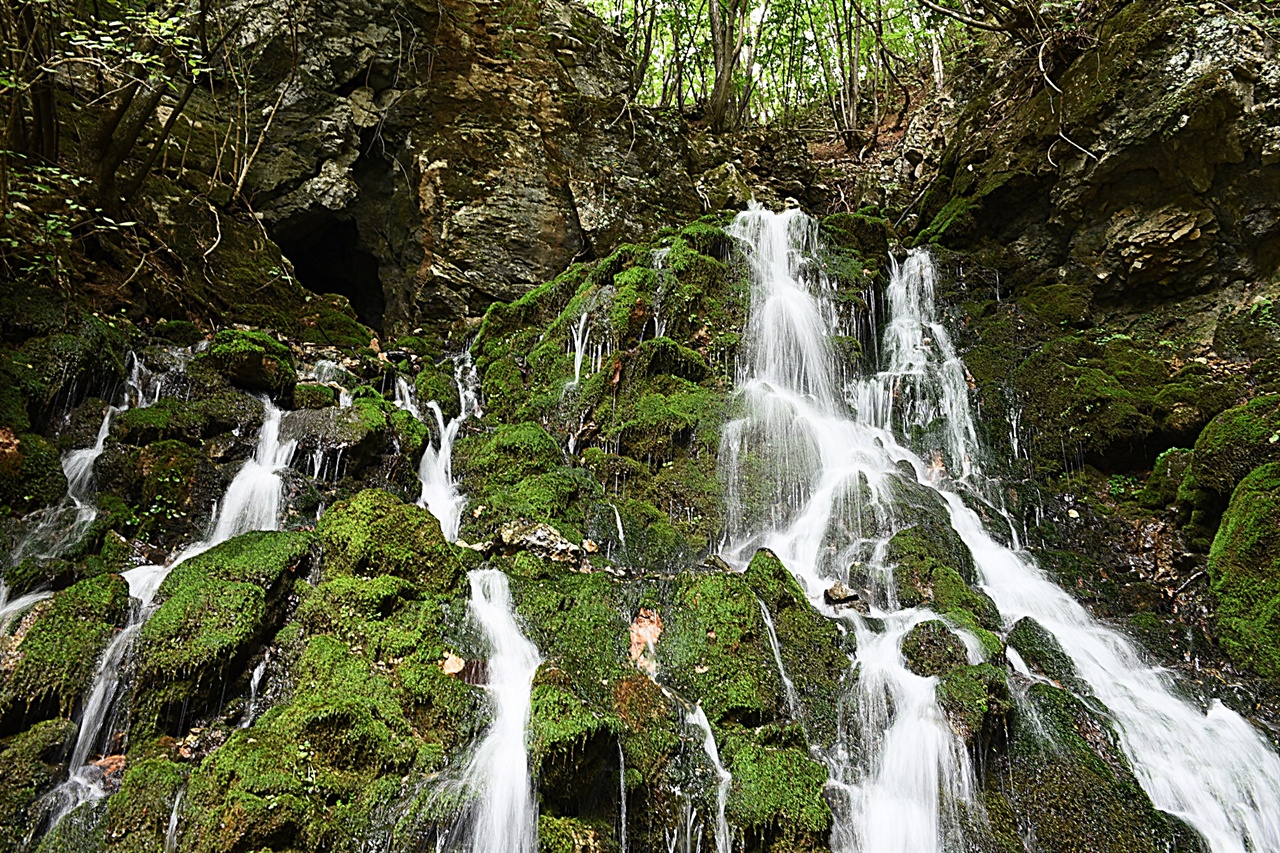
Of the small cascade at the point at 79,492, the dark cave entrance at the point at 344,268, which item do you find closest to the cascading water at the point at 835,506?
the small cascade at the point at 79,492

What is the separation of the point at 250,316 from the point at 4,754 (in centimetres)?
782

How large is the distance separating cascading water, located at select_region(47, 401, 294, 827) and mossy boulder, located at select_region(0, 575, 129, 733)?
9 centimetres

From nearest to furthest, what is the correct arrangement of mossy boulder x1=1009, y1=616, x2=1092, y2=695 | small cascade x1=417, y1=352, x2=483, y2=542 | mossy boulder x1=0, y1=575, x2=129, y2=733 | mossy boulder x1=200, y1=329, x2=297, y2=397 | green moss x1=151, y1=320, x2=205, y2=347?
1. mossy boulder x1=0, y1=575, x2=129, y2=733
2. mossy boulder x1=1009, y1=616, x2=1092, y2=695
3. small cascade x1=417, y1=352, x2=483, y2=542
4. mossy boulder x1=200, y1=329, x2=297, y2=397
5. green moss x1=151, y1=320, x2=205, y2=347

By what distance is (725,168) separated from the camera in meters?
16.5

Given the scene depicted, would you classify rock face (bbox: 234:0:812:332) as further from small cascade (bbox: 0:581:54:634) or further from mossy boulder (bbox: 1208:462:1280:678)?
mossy boulder (bbox: 1208:462:1280:678)

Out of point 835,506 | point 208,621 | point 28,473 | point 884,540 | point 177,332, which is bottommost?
point 208,621

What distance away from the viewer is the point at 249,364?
8.01 metres

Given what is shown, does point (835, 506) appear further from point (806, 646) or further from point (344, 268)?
point (344, 268)

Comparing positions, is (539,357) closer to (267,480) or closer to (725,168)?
(267,480)

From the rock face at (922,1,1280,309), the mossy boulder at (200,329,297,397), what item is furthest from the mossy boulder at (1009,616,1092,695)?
the mossy boulder at (200,329,297,397)

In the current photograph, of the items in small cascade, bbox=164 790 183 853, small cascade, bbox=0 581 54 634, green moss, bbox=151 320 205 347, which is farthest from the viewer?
green moss, bbox=151 320 205 347

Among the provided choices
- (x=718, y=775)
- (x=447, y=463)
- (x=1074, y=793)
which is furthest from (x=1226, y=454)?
(x=447, y=463)

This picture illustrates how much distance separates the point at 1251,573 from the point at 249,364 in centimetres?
1058

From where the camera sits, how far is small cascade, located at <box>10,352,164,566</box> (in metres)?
5.35
